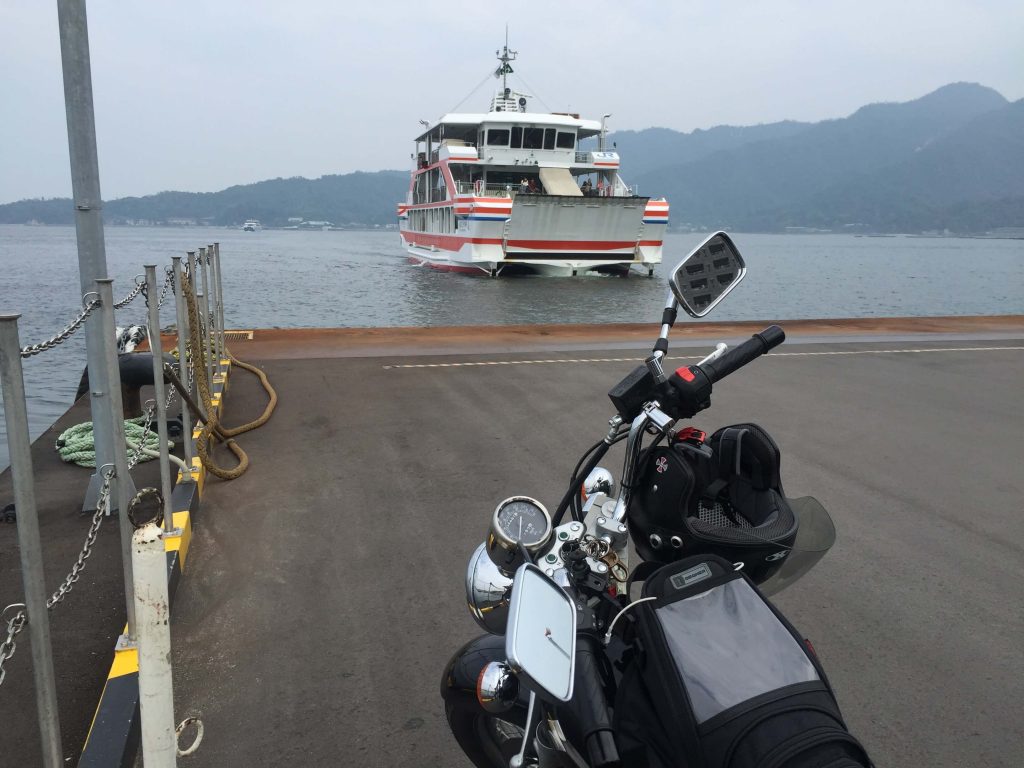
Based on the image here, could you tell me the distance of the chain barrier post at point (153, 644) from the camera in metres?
1.88

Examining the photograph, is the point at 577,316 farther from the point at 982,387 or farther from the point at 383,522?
the point at 383,522

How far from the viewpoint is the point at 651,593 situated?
170 cm

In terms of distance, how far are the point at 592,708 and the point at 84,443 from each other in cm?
526

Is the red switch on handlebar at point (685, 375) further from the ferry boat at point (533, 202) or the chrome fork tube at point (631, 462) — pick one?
the ferry boat at point (533, 202)

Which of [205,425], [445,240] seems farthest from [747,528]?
Answer: [445,240]

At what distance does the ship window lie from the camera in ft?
130

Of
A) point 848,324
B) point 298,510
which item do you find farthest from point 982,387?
point 298,510

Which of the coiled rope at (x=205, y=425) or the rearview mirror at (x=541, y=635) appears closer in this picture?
the rearview mirror at (x=541, y=635)

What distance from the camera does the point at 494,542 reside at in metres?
1.88

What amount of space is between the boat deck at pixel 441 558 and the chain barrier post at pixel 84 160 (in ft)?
3.30

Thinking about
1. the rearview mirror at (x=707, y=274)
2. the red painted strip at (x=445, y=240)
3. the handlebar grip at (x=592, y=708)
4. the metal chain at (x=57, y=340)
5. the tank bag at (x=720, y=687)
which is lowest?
the red painted strip at (x=445, y=240)

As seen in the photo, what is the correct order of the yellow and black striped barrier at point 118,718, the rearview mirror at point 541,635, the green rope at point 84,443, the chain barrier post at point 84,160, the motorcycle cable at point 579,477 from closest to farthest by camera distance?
the rearview mirror at point 541,635
the motorcycle cable at point 579,477
the yellow and black striped barrier at point 118,718
the chain barrier post at point 84,160
the green rope at point 84,443

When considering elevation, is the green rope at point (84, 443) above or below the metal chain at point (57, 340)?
below

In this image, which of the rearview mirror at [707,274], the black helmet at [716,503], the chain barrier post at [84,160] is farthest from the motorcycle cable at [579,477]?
the chain barrier post at [84,160]
